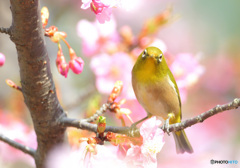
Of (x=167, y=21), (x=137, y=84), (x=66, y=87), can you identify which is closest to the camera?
(x=137, y=84)

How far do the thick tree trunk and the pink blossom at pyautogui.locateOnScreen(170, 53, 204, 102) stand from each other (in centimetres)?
103

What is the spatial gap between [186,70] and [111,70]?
0.49m

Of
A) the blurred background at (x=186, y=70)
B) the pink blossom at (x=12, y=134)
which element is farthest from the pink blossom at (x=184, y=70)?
the pink blossom at (x=12, y=134)

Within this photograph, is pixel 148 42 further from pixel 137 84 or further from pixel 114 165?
pixel 114 165

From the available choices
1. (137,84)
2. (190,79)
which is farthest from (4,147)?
(190,79)

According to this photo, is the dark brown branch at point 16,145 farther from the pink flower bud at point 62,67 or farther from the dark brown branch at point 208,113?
the dark brown branch at point 208,113

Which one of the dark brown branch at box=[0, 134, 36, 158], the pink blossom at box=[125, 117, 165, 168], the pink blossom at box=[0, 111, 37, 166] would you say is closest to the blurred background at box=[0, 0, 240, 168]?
the pink blossom at box=[0, 111, 37, 166]

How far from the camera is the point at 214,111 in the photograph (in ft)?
3.39

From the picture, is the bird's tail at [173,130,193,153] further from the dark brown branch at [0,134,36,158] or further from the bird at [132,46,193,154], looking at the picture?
the dark brown branch at [0,134,36,158]

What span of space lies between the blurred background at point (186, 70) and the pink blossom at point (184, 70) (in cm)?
2

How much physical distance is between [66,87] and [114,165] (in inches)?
75.0

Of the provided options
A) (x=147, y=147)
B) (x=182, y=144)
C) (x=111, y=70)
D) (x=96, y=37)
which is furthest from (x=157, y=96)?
(x=96, y=37)

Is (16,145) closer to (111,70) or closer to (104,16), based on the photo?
(104,16)

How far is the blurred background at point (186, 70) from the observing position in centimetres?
254
